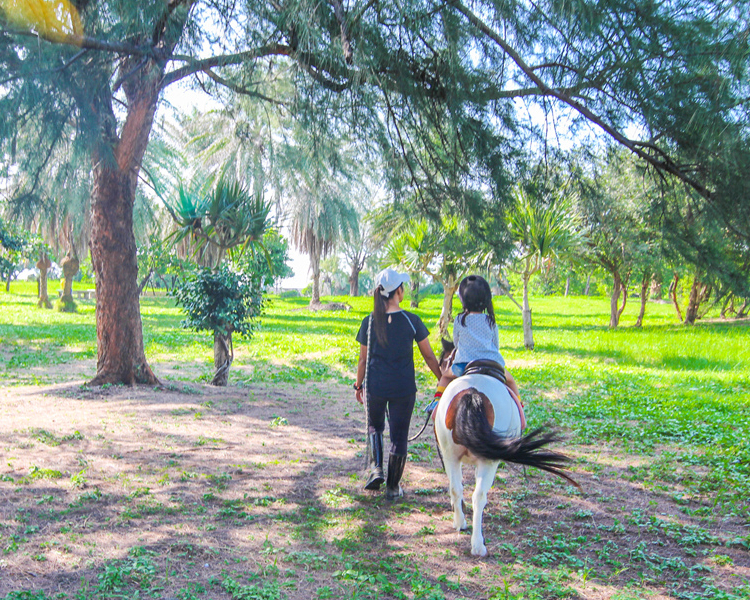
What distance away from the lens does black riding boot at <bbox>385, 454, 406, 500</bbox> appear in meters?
4.61

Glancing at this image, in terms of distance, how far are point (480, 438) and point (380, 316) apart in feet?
4.07

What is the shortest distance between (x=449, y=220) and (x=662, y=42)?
2425 millimetres

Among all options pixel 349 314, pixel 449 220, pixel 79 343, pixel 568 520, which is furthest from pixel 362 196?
pixel 568 520

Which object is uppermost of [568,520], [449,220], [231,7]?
[231,7]

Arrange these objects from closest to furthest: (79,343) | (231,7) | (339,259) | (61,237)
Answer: (231,7) < (79,343) < (61,237) < (339,259)

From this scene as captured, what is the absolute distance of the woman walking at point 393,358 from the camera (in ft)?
14.5

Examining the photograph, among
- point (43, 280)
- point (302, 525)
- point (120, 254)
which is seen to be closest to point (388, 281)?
point (302, 525)

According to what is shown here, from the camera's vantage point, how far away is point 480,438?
3572mm

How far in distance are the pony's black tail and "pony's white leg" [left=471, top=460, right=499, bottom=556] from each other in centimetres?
14

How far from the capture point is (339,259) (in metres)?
56.2

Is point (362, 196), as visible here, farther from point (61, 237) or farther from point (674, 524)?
point (674, 524)

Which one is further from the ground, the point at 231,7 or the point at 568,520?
the point at 231,7

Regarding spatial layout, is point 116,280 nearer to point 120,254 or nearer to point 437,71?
point 120,254

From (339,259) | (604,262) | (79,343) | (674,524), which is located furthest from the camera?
(339,259)
